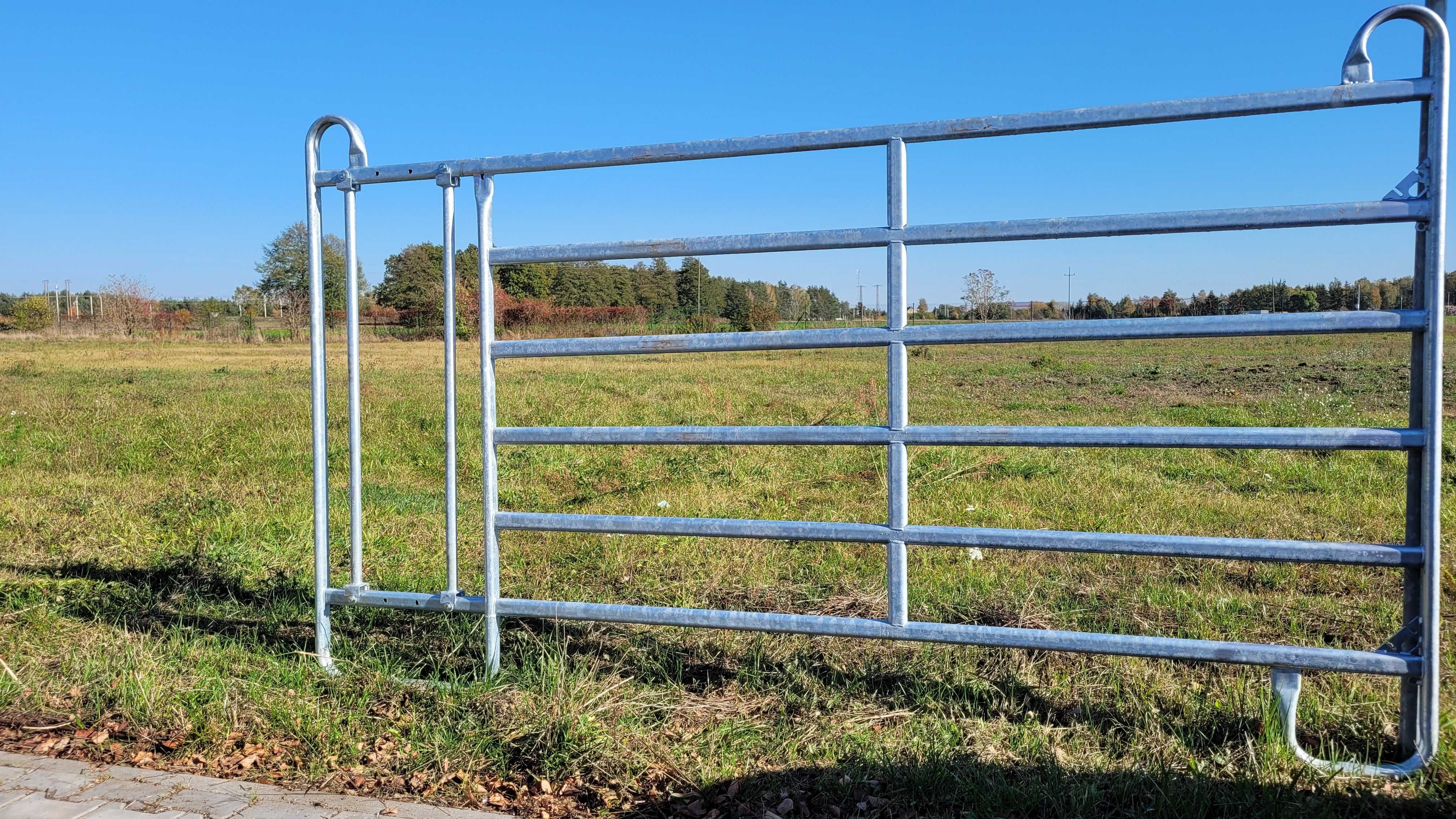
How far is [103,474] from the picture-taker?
7797mm

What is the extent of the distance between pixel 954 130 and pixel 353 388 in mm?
2303

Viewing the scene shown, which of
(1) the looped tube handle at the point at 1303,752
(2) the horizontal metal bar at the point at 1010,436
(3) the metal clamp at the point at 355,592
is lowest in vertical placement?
(1) the looped tube handle at the point at 1303,752

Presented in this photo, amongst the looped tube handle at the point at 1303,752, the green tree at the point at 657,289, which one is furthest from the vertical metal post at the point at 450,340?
the green tree at the point at 657,289

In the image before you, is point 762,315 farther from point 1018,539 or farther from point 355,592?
point 1018,539

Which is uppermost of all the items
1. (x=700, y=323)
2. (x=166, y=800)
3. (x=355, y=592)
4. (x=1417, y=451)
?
(x=700, y=323)

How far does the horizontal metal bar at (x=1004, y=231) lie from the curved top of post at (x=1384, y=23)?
0.34 metres

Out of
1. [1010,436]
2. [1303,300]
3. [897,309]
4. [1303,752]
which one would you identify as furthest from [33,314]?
[1303,752]

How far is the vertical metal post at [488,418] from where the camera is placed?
129 inches

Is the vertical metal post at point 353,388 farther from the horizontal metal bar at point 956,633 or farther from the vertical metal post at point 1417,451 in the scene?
the vertical metal post at point 1417,451

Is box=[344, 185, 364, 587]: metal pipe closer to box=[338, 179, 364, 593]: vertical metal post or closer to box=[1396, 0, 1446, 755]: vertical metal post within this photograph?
box=[338, 179, 364, 593]: vertical metal post

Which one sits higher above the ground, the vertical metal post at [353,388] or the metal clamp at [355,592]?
the vertical metal post at [353,388]

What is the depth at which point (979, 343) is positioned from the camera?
9.34 ft

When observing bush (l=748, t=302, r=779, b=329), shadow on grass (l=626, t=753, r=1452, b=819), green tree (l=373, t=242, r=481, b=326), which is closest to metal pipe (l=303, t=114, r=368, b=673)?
shadow on grass (l=626, t=753, r=1452, b=819)

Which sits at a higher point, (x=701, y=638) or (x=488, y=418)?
(x=488, y=418)
